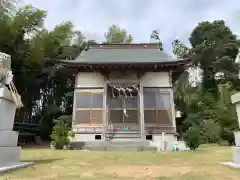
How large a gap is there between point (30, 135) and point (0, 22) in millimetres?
7619

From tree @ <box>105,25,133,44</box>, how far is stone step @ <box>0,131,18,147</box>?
79.7ft

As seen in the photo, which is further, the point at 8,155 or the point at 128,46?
the point at 128,46

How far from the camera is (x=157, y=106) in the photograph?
13867 mm

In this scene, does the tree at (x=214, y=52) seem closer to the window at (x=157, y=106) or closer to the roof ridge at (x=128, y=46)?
the roof ridge at (x=128, y=46)

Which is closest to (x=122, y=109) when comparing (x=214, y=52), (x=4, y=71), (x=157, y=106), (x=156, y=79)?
(x=157, y=106)

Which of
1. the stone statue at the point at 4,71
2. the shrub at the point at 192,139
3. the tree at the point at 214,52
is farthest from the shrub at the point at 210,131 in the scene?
the stone statue at the point at 4,71

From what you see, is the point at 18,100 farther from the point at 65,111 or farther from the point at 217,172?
the point at 65,111

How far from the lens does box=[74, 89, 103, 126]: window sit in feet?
44.8

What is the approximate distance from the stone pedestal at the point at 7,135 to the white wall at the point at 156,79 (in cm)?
1055

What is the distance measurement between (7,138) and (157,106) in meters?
10.5

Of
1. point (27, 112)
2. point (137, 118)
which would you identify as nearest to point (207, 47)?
point (137, 118)

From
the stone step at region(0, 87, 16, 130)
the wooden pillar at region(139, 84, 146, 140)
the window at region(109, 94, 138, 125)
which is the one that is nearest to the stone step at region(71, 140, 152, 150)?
the wooden pillar at region(139, 84, 146, 140)

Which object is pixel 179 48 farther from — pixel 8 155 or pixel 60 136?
pixel 8 155

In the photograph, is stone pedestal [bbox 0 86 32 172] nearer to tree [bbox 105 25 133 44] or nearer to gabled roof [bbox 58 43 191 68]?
gabled roof [bbox 58 43 191 68]
